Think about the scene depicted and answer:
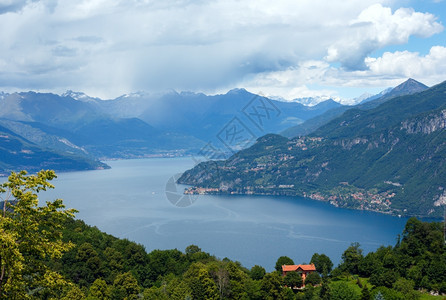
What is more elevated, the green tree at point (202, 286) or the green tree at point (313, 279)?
the green tree at point (202, 286)

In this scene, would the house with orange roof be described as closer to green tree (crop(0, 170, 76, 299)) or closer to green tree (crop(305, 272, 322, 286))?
green tree (crop(305, 272, 322, 286))

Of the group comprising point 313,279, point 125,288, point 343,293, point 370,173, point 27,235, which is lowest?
point 313,279

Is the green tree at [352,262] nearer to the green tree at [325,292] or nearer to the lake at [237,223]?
the green tree at [325,292]

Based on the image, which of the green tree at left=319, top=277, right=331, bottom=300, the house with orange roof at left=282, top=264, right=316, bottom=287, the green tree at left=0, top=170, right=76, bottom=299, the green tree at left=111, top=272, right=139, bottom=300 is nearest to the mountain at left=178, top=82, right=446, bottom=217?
the house with orange roof at left=282, top=264, right=316, bottom=287

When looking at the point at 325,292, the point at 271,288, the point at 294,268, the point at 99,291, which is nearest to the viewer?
the point at 99,291

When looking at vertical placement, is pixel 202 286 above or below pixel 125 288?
above

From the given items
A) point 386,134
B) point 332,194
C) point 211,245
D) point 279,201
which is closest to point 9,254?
point 211,245

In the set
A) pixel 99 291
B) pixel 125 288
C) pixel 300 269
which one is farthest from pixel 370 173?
pixel 99 291

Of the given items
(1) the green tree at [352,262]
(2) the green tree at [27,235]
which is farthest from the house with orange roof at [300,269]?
(2) the green tree at [27,235]

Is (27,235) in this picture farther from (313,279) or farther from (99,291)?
(313,279)
